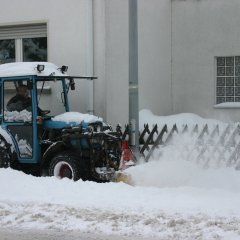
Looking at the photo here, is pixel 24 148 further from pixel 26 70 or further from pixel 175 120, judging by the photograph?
pixel 175 120

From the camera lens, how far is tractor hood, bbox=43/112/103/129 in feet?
33.2

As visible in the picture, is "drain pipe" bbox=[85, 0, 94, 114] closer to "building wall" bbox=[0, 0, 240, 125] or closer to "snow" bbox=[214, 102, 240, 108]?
"building wall" bbox=[0, 0, 240, 125]

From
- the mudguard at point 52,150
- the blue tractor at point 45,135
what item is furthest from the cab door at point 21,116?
the mudguard at point 52,150

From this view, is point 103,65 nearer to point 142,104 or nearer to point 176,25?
point 142,104

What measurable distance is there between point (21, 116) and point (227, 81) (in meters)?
6.37

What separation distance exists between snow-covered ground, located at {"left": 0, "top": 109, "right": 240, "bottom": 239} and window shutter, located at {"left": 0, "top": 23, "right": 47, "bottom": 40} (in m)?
5.55

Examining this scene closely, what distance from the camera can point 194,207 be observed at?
301 inches

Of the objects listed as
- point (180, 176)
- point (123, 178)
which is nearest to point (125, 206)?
point (123, 178)

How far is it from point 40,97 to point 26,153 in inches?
42.2

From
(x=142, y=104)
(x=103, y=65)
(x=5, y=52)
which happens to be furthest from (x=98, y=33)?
(x=5, y=52)

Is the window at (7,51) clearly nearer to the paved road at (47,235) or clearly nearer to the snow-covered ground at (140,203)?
the snow-covered ground at (140,203)

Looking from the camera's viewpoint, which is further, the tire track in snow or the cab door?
the cab door

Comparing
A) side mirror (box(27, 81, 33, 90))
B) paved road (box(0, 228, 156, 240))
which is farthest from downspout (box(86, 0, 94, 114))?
paved road (box(0, 228, 156, 240))

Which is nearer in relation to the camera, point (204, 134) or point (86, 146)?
point (86, 146)
